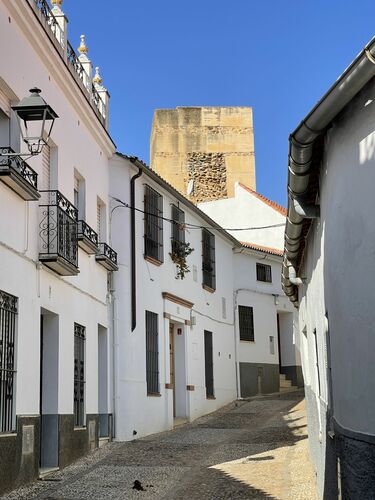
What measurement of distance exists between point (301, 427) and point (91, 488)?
24.1ft

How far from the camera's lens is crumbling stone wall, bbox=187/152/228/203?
122 feet

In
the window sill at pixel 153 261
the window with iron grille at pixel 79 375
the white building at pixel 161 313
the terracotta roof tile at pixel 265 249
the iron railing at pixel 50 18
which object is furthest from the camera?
the terracotta roof tile at pixel 265 249

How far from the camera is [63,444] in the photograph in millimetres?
11609

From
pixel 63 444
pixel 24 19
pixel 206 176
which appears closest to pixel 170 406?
pixel 63 444

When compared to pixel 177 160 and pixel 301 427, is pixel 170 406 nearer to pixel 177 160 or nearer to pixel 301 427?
pixel 301 427

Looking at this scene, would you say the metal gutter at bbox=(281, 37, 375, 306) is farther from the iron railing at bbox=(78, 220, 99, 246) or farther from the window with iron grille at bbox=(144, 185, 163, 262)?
the window with iron grille at bbox=(144, 185, 163, 262)

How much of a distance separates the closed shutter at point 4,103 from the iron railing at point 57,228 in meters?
1.67

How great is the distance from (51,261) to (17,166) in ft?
6.01

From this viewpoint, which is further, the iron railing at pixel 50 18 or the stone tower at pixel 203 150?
the stone tower at pixel 203 150

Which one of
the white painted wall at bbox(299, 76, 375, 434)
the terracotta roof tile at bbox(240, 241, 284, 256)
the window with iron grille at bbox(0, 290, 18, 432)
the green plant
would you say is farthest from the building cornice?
the terracotta roof tile at bbox(240, 241, 284, 256)

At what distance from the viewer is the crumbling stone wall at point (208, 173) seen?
37037 millimetres

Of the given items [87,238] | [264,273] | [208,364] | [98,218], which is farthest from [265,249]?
[87,238]

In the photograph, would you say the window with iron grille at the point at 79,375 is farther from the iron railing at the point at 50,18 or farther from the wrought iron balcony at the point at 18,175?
the iron railing at the point at 50,18

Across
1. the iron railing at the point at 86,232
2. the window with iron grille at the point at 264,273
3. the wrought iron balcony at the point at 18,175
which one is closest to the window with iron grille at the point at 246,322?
the window with iron grille at the point at 264,273
